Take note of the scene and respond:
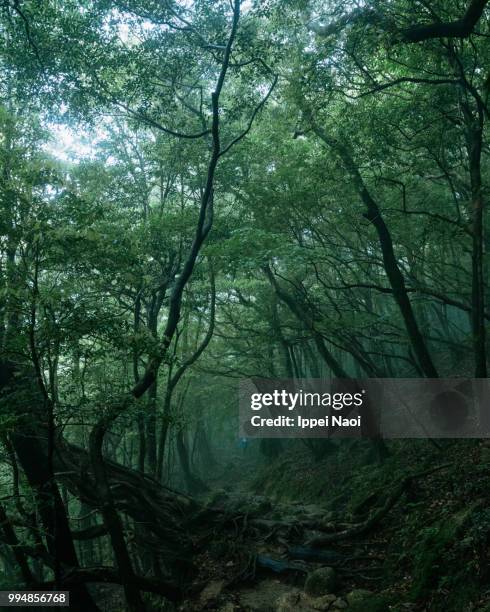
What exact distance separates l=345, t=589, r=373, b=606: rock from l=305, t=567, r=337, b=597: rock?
0.55 m

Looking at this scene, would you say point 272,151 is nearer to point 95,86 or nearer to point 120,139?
point 120,139

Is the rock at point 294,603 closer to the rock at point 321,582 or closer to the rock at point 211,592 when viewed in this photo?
the rock at point 321,582

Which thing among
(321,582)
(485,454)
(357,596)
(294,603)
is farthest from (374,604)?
(485,454)

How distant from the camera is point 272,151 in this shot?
14781 millimetres

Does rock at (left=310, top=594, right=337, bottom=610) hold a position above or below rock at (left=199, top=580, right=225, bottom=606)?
above

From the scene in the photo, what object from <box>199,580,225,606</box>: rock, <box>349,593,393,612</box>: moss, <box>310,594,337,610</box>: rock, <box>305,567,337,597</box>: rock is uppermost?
<box>349,593,393,612</box>: moss

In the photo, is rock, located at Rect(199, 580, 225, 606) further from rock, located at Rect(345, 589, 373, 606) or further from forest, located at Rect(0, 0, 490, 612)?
rock, located at Rect(345, 589, 373, 606)

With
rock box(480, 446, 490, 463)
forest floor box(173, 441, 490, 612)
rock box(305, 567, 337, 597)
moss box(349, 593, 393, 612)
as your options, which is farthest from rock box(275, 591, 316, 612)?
rock box(480, 446, 490, 463)

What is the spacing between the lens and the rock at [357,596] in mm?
7193

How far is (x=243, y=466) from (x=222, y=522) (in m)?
20.9

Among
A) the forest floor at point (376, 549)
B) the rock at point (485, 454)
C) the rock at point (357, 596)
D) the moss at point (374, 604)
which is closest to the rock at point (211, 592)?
the forest floor at point (376, 549)

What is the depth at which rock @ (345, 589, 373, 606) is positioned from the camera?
7.19m

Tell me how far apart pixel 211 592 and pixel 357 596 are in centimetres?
366

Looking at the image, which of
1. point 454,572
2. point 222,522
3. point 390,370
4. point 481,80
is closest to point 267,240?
point 481,80
